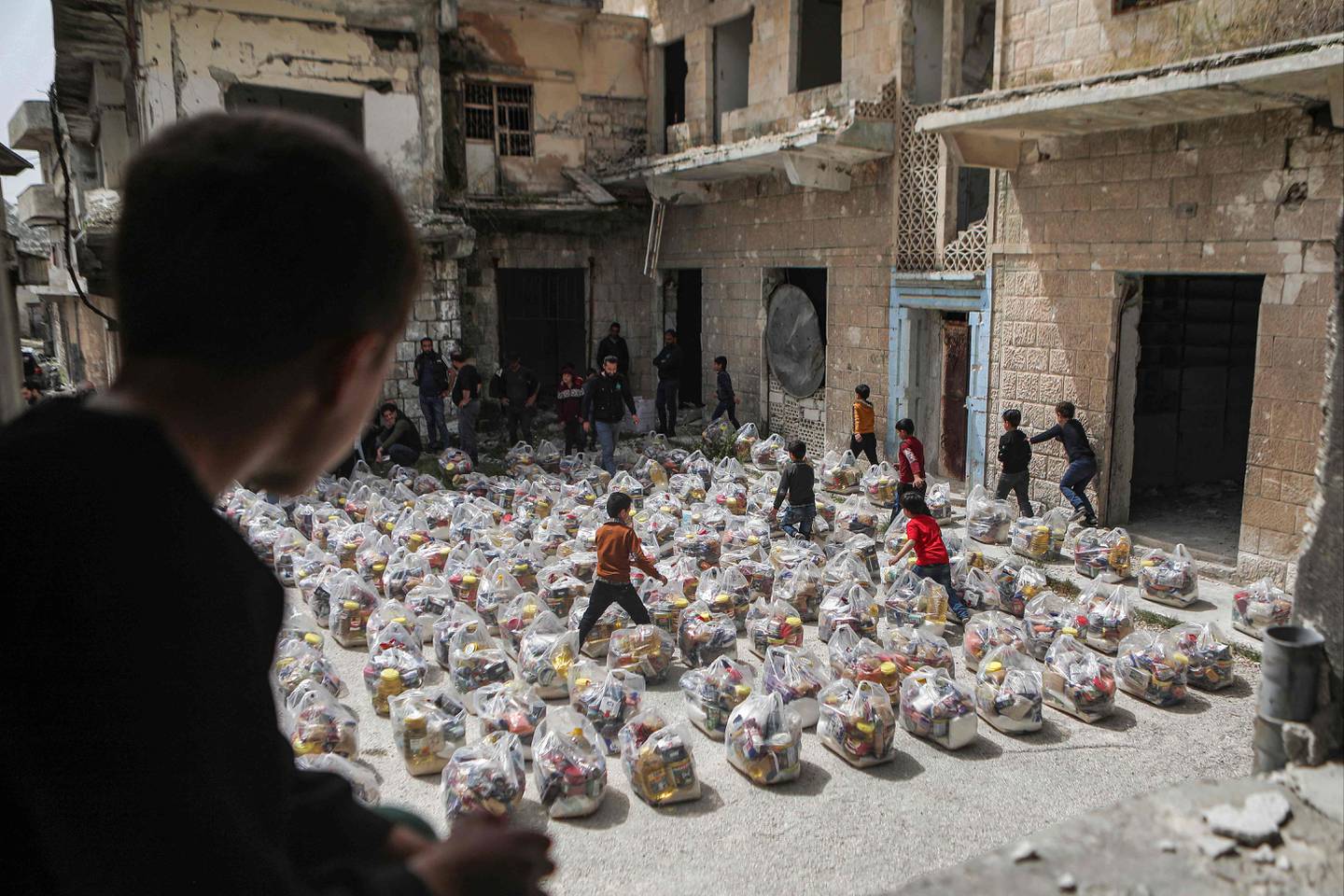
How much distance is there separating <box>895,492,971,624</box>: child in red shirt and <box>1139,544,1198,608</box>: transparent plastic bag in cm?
179

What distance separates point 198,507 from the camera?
93 cm

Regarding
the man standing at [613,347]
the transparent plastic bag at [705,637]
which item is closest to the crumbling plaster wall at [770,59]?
the man standing at [613,347]

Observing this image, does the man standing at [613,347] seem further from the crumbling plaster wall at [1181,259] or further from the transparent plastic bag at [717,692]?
the transparent plastic bag at [717,692]

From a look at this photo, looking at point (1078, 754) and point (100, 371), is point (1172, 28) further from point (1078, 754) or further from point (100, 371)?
point (100, 371)

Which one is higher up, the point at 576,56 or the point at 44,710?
the point at 576,56

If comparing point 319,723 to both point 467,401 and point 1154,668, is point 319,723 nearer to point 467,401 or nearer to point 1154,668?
point 1154,668

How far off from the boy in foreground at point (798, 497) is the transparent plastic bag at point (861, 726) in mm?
3648

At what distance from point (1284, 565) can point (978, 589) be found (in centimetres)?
266

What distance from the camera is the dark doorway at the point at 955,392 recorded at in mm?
11633

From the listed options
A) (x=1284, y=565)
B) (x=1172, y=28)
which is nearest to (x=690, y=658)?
(x=1284, y=565)

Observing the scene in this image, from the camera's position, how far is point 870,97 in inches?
472

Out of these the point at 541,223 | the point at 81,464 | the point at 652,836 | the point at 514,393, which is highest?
the point at 541,223

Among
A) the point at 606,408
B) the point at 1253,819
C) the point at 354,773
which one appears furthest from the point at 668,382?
the point at 1253,819

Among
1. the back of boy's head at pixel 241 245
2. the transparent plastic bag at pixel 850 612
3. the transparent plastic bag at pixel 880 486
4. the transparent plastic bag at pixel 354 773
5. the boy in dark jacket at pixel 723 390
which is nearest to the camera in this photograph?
the back of boy's head at pixel 241 245
